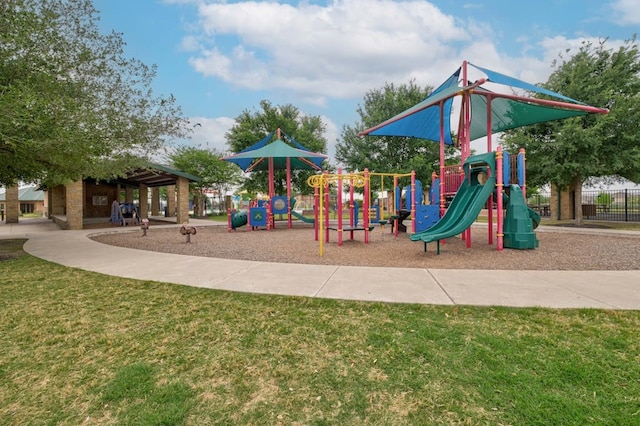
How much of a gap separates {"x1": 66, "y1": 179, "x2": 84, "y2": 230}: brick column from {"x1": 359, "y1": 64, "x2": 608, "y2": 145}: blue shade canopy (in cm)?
1500

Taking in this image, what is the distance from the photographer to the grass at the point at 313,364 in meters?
2.19

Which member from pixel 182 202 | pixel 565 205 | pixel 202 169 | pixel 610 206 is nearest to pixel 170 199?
pixel 202 169

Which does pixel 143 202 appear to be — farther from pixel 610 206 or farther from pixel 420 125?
pixel 610 206

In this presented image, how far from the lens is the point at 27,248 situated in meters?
10.0

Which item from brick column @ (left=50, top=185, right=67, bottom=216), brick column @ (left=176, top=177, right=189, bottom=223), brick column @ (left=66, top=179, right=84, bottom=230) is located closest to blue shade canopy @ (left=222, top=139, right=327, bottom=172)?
brick column @ (left=176, top=177, right=189, bottom=223)

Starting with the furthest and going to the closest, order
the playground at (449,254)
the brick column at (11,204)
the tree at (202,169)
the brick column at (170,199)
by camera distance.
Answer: the tree at (202,169)
the brick column at (170,199)
the brick column at (11,204)
the playground at (449,254)

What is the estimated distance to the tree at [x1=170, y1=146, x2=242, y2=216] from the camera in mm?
34219

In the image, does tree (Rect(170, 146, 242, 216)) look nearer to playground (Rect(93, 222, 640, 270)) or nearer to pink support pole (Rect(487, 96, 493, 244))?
playground (Rect(93, 222, 640, 270))

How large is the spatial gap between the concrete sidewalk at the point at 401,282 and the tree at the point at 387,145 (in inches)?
886

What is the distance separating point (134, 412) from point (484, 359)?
2746 millimetres

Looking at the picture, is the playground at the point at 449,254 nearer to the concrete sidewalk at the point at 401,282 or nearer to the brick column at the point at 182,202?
the concrete sidewalk at the point at 401,282

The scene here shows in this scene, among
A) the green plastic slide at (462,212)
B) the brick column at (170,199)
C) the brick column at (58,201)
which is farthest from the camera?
the brick column at (170,199)

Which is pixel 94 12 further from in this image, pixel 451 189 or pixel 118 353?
pixel 451 189

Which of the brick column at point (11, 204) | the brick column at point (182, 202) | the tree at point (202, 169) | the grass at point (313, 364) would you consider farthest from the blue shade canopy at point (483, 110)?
the brick column at point (11, 204)
